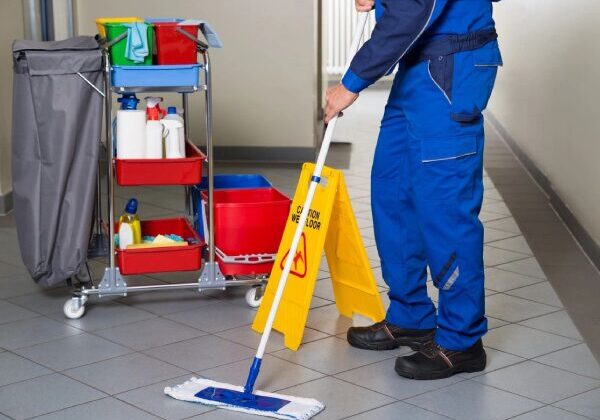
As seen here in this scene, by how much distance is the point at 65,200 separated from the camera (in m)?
3.49

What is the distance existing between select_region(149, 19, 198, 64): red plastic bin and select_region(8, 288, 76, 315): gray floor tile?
3.10 feet

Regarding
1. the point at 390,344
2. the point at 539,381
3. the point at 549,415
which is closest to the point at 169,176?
the point at 390,344

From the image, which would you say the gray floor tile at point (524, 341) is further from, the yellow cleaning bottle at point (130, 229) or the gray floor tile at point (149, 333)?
the yellow cleaning bottle at point (130, 229)

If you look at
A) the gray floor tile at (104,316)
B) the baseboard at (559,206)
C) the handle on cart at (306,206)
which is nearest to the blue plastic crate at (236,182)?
the gray floor tile at (104,316)

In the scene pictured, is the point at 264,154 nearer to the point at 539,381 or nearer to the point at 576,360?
the point at 576,360

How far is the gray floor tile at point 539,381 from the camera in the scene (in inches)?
113

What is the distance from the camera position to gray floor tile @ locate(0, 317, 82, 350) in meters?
3.28

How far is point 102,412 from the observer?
2697 millimetres

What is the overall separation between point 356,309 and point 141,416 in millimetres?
1028

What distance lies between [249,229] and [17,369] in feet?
3.16

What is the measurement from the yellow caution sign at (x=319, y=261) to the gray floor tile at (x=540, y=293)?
0.73 meters

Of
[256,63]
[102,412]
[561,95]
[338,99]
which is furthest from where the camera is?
[256,63]

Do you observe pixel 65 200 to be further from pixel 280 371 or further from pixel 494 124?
pixel 494 124

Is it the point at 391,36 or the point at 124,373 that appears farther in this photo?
the point at 124,373
